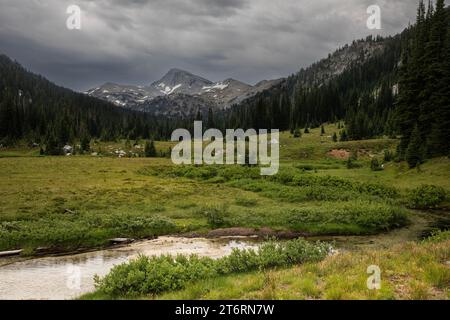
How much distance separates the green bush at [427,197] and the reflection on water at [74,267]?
→ 64.3 ft

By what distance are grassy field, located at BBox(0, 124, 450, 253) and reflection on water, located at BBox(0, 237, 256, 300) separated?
2520 millimetres

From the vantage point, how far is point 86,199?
3762cm

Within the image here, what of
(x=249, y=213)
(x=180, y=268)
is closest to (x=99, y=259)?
(x=180, y=268)

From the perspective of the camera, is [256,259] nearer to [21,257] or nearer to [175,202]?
[21,257]

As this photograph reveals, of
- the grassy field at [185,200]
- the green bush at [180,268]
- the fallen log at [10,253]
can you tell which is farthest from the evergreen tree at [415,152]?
the fallen log at [10,253]

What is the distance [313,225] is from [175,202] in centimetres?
1484

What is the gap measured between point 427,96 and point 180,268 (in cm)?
5127

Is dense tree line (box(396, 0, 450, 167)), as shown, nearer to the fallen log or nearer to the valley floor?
the valley floor

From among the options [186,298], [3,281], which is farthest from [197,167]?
[186,298]

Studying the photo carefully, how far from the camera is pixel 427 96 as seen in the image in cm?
5394

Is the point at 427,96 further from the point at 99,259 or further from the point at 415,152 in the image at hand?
the point at 99,259

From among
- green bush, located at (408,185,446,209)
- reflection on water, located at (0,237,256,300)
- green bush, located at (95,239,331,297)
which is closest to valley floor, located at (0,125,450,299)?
green bush, located at (408,185,446,209)

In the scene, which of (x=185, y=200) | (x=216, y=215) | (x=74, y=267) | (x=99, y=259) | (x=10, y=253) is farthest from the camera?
(x=185, y=200)

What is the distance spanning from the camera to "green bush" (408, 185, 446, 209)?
120 ft
